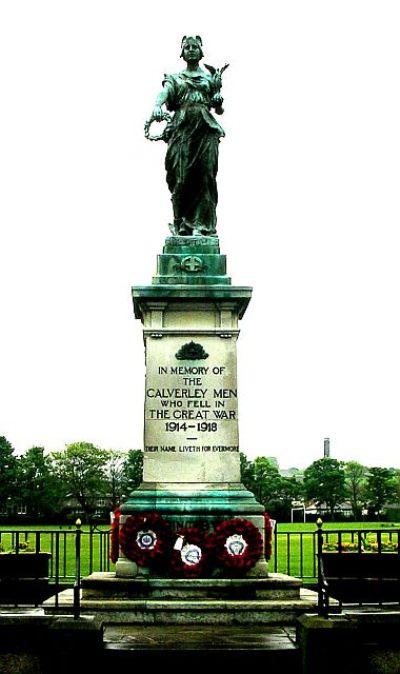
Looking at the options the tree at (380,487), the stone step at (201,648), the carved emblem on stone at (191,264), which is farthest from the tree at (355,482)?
the stone step at (201,648)

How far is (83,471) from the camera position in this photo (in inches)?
3819

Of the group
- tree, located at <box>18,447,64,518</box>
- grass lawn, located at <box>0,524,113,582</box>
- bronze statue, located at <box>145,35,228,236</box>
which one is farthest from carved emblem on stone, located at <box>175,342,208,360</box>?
tree, located at <box>18,447,64,518</box>

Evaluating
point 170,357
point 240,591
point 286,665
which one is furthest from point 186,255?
point 286,665

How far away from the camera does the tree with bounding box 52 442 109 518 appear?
312 ft

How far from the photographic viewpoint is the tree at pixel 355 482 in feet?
374

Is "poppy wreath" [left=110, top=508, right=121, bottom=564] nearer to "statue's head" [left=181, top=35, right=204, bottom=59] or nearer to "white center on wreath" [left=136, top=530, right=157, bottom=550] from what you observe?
"white center on wreath" [left=136, top=530, right=157, bottom=550]

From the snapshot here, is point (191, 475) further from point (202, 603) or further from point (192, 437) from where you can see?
point (202, 603)

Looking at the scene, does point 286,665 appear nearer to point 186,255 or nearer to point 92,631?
point 92,631

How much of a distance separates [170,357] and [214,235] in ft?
7.65

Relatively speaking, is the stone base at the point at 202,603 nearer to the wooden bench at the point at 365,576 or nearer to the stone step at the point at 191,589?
the stone step at the point at 191,589

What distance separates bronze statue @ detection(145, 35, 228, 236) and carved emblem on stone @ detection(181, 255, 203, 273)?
0.63 m

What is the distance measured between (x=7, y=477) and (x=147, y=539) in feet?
257

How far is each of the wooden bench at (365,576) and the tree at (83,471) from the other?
78782 mm

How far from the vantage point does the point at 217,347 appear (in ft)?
51.8
